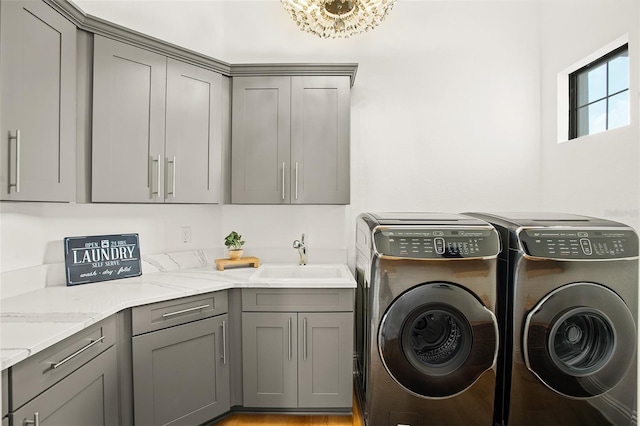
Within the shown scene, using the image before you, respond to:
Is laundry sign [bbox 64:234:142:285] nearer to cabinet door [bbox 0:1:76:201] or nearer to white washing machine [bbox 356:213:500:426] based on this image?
cabinet door [bbox 0:1:76:201]

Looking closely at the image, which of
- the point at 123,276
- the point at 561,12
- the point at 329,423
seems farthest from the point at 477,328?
the point at 561,12

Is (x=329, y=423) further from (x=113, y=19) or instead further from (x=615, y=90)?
(x=113, y=19)

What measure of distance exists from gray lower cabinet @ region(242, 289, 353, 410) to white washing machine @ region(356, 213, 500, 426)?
0.85 ft

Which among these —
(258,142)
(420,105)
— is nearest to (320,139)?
(258,142)

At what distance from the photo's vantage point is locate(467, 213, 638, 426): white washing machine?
1.76m

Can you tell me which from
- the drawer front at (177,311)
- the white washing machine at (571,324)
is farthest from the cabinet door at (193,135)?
the white washing machine at (571,324)

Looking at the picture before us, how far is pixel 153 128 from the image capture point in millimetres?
2008

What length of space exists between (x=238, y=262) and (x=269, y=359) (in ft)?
2.33

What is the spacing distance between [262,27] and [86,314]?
2313mm

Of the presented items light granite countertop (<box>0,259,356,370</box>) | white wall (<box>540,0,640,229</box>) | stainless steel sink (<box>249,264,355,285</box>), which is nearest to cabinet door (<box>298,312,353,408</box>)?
light granite countertop (<box>0,259,356,370</box>)

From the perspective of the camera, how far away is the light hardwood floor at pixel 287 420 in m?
2.07

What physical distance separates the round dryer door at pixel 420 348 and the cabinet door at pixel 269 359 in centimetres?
58

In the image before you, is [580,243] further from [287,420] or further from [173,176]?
[173,176]

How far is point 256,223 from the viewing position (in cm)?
271
